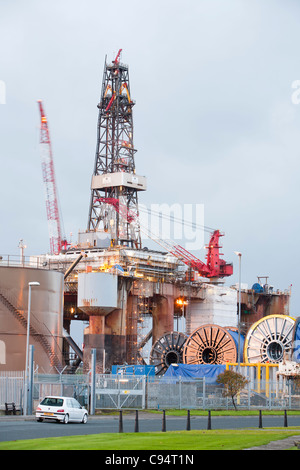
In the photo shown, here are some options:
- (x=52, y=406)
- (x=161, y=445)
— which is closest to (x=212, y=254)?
(x=52, y=406)

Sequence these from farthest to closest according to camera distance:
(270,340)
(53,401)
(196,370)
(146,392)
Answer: (270,340), (196,370), (146,392), (53,401)

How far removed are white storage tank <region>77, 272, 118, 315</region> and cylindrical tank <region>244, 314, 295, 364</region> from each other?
3390cm

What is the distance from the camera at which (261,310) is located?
15875 cm

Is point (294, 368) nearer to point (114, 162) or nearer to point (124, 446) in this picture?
point (124, 446)

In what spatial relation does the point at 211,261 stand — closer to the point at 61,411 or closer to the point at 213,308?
the point at 213,308

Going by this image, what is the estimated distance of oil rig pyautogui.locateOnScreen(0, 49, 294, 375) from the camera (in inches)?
3568

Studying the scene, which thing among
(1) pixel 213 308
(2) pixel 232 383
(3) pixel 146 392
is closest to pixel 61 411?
(3) pixel 146 392

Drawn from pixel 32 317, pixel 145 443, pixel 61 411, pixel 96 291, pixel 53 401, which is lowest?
pixel 61 411

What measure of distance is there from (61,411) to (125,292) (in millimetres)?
79393

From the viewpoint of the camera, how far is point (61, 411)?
1831 inches

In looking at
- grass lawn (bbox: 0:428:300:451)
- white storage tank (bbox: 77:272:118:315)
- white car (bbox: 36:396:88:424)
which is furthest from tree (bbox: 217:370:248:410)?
white storage tank (bbox: 77:272:118:315)

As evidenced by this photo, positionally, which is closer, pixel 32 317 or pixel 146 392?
pixel 146 392

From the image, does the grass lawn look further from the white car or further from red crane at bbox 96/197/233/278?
red crane at bbox 96/197/233/278

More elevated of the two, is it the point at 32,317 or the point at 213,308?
the point at 213,308
